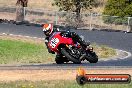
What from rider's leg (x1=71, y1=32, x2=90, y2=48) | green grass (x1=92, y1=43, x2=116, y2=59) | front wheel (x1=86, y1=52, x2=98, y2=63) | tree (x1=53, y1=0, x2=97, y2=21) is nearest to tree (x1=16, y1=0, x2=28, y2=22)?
tree (x1=53, y1=0, x2=97, y2=21)

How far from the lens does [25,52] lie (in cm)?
2781

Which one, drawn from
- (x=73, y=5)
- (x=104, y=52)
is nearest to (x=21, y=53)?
(x=104, y=52)

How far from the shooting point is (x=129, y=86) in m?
12.4

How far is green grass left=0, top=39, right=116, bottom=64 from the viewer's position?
2438 cm

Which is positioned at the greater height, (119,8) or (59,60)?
(59,60)

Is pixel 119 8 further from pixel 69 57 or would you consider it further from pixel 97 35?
pixel 69 57

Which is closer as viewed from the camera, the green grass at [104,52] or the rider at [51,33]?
the rider at [51,33]

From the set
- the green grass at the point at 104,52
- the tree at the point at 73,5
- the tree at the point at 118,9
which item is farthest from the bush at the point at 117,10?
the green grass at the point at 104,52

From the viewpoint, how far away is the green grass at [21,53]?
24.4 meters

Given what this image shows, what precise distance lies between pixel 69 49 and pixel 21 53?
7217 mm

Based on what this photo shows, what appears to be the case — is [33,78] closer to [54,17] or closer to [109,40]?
[109,40]

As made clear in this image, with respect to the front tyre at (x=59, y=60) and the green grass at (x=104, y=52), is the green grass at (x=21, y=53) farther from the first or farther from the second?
the green grass at (x=104, y=52)

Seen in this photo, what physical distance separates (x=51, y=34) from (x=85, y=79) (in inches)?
434

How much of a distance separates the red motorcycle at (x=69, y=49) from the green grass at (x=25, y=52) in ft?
11.1
